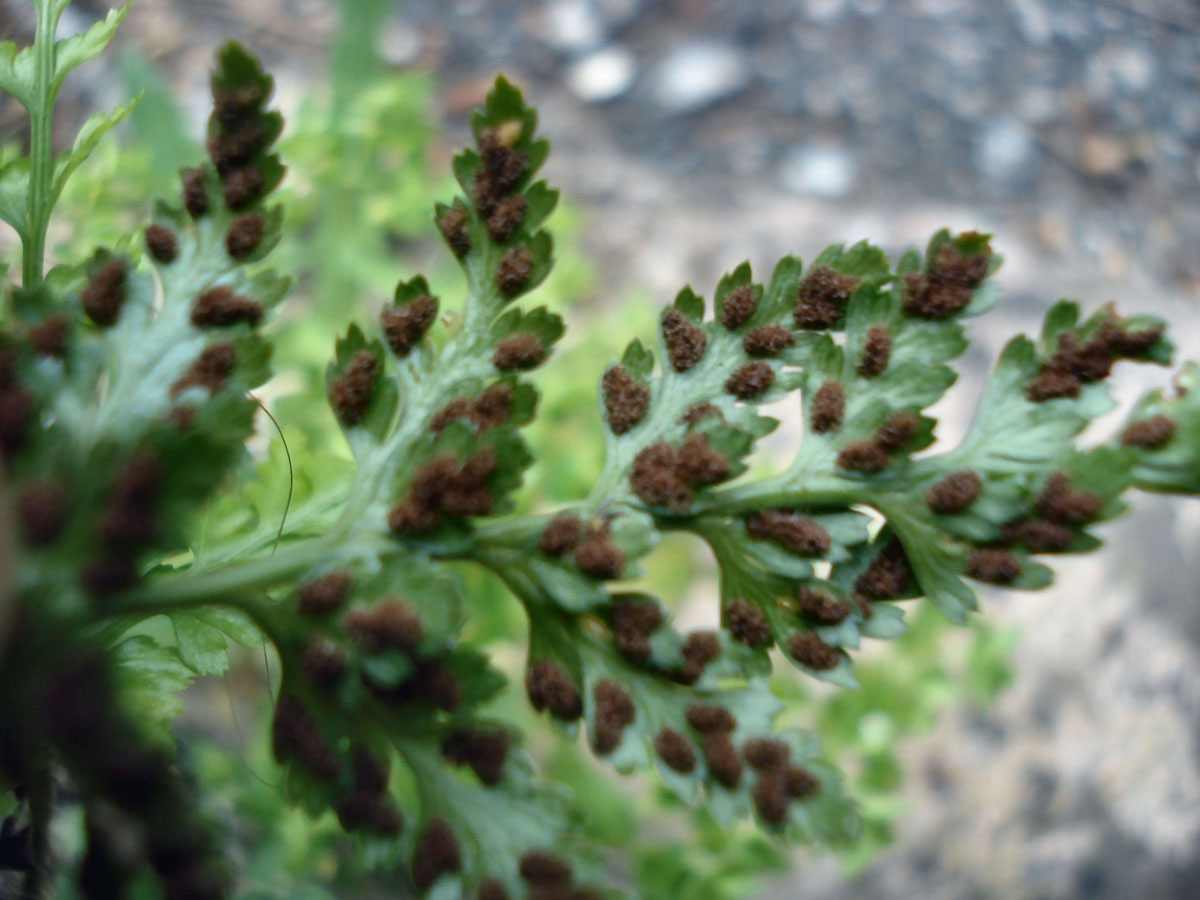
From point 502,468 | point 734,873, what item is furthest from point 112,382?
point 734,873

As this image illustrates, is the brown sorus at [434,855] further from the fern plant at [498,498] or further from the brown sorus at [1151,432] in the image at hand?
the brown sorus at [1151,432]

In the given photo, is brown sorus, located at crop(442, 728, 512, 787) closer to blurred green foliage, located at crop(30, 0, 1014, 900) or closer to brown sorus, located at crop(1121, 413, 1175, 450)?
blurred green foliage, located at crop(30, 0, 1014, 900)

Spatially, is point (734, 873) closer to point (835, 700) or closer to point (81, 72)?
point (835, 700)

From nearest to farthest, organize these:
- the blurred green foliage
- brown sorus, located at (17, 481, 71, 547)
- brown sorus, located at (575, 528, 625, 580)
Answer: brown sorus, located at (17, 481, 71, 547), brown sorus, located at (575, 528, 625, 580), the blurred green foliage

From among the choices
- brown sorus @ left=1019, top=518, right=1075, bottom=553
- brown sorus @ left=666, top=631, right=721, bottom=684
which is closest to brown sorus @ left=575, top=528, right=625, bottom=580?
brown sorus @ left=666, top=631, right=721, bottom=684

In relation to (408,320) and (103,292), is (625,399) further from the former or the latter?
(103,292)

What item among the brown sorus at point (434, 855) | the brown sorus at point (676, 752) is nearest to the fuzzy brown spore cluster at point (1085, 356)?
the brown sorus at point (676, 752)
